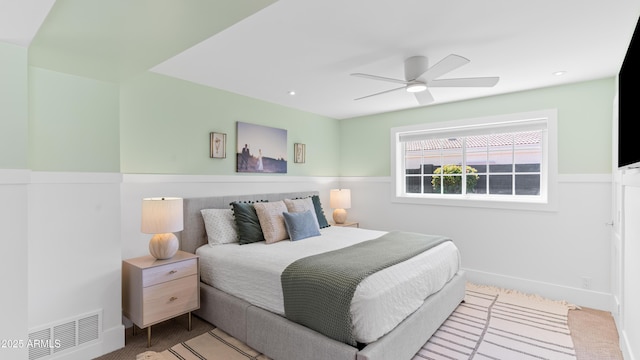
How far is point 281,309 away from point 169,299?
1011 mm

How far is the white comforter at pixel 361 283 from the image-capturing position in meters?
1.91

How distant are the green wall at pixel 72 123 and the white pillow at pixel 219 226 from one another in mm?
989

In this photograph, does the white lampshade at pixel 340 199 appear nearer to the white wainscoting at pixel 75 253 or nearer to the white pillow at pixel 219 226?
the white pillow at pixel 219 226

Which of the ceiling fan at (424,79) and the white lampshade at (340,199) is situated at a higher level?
the ceiling fan at (424,79)

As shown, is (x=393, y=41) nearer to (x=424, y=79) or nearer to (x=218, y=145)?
(x=424, y=79)

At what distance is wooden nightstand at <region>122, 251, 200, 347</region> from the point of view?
Result: 242 centimetres

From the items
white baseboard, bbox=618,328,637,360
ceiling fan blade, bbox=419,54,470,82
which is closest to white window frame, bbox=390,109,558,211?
white baseboard, bbox=618,328,637,360

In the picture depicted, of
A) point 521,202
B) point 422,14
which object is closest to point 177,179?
point 422,14

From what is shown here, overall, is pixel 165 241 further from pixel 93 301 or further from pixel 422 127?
pixel 422 127

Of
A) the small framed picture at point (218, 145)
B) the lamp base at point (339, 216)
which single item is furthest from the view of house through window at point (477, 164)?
the small framed picture at point (218, 145)

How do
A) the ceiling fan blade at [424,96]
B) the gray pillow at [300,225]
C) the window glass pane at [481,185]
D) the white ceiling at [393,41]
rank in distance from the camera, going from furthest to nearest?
1. the window glass pane at [481,185]
2. the gray pillow at [300,225]
3. the ceiling fan blade at [424,96]
4. the white ceiling at [393,41]

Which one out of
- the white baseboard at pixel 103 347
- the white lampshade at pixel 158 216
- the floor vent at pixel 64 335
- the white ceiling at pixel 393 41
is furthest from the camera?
the white lampshade at pixel 158 216

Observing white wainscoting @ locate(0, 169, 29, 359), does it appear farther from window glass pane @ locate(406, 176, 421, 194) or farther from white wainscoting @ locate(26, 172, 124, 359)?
window glass pane @ locate(406, 176, 421, 194)

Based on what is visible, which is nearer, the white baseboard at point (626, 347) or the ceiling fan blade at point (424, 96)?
the white baseboard at point (626, 347)
